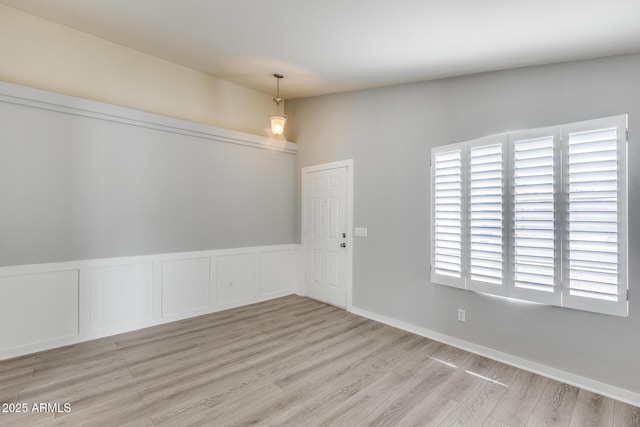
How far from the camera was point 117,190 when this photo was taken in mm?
3438

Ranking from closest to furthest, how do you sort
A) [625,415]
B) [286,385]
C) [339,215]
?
1. [625,415]
2. [286,385]
3. [339,215]

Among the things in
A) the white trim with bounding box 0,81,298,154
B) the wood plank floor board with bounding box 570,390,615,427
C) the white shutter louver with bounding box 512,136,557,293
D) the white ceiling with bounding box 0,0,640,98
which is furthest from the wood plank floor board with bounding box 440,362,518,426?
the white trim with bounding box 0,81,298,154

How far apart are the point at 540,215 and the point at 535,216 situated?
4 cm

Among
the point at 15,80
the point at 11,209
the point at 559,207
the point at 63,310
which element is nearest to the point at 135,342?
the point at 63,310

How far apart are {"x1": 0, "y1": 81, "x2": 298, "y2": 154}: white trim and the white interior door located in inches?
41.7

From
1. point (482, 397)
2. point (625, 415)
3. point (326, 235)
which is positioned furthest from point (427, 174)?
point (625, 415)

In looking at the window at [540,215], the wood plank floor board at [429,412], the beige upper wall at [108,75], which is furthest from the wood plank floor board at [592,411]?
the beige upper wall at [108,75]

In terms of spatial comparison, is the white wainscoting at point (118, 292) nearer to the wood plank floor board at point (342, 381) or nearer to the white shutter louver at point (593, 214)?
the wood plank floor board at point (342, 381)

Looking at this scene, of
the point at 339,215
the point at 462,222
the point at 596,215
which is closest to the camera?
the point at 596,215

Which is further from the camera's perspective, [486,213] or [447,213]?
[447,213]

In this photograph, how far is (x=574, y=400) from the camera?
7.54 ft

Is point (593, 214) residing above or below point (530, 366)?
above

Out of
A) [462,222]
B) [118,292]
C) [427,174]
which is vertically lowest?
[118,292]

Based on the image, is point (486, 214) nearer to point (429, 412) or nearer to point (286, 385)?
point (429, 412)
